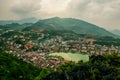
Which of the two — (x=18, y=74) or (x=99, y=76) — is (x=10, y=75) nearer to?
(x=18, y=74)

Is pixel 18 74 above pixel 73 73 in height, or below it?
below

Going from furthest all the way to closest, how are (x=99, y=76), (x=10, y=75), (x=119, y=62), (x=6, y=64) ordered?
1. (x=6, y=64)
2. (x=10, y=75)
3. (x=119, y=62)
4. (x=99, y=76)

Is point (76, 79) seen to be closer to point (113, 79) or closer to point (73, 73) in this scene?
point (73, 73)

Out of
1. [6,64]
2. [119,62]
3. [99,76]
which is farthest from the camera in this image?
[6,64]

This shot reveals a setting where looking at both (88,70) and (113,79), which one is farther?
(88,70)

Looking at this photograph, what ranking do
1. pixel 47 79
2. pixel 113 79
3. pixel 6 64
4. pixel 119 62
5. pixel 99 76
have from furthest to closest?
1. pixel 6 64
2. pixel 119 62
3. pixel 47 79
4. pixel 99 76
5. pixel 113 79

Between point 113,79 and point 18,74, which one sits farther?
point 18,74

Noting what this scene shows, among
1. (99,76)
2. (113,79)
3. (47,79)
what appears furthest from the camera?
(47,79)

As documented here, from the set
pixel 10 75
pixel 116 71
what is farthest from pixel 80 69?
pixel 10 75

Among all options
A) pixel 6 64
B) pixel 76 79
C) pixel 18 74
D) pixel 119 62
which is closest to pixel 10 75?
pixel 18 74
